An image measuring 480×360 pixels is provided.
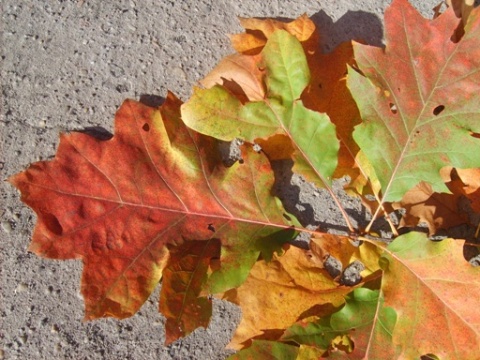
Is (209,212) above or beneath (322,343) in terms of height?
above

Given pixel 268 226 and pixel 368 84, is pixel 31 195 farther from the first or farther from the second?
pixel 368 84

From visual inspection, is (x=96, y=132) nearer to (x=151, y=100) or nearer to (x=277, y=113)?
(x=151, y=100)

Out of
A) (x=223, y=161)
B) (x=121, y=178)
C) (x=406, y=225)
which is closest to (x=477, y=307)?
(x=406, y=225)

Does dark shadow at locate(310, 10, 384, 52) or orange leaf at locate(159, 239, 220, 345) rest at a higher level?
dark shadow at locate(310, 10, 384, 52)

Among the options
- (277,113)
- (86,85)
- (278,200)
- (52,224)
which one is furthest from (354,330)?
(86,85)

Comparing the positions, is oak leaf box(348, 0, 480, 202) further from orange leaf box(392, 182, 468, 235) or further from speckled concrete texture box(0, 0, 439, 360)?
speckled concrete texture box(0, 0, 439, 360)

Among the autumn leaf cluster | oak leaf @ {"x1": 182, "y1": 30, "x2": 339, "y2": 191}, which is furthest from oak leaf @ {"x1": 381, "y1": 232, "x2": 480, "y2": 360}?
oak leaf @ {"x1": 182, "y1": 30, "x2": 339, "y2": 191}

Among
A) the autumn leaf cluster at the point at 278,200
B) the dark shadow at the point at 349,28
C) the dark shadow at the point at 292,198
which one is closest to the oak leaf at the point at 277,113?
the autumn leaf cluster at the point at 278,200

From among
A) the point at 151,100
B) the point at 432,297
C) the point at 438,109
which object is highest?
the point at 438,109
